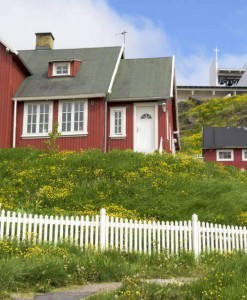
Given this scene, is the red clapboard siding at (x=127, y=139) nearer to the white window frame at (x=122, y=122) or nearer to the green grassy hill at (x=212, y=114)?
the white window frame at (x=122, y=122)

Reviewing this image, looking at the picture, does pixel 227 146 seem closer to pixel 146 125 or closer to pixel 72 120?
pixel 146 125

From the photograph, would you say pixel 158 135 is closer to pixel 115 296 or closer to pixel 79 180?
pixel 79 180

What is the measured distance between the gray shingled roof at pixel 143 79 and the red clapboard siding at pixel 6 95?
5227 millimetres

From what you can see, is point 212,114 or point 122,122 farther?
point 212,114

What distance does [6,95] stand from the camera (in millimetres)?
23406

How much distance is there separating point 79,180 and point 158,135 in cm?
763

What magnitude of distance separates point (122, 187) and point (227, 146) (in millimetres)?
30208

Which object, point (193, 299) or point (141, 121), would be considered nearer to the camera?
point (193, 299)

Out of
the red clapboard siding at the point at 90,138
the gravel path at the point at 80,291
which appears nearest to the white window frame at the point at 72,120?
the red clapboard siding at the point at 90,138

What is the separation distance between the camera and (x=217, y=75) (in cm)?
10806

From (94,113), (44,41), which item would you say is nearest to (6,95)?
(94,113)

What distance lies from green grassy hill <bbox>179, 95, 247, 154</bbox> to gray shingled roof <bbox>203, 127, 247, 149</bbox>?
659 inches

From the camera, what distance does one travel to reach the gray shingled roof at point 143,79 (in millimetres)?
23531

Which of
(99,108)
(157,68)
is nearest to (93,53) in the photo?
(157,68)
